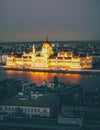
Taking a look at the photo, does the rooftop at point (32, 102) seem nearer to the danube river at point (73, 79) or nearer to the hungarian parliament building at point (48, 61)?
the danube river at point (73, 79)

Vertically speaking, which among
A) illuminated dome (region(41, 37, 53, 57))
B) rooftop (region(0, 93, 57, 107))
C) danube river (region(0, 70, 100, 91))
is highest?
illuminated dome (region(41, 37, 53, 57))

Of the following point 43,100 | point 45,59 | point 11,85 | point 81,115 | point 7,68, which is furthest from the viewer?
point 45,59

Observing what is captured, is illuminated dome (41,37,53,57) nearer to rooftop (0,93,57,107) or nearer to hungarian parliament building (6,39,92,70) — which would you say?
hungarian parliament building (6,39,92,70)

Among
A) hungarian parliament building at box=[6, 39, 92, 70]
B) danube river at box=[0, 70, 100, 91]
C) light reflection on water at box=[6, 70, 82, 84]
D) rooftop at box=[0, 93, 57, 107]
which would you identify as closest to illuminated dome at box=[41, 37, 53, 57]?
hungarian parliament building at box=[6, 39, 92, 70]

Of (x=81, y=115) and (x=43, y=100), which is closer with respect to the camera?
(x=81, y=115)

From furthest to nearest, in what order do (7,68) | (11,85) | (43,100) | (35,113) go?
(7,68)
(11,85)
(43,100)
(35,113)

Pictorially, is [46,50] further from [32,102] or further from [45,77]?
[32,102]

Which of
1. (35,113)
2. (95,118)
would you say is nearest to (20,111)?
(35,113)

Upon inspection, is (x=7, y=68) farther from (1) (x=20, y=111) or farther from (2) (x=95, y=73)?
(1) (x=20, y=111)

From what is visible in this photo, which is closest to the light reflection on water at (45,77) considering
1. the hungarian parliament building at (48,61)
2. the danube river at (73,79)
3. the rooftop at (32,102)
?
the danube river at (73,79)
